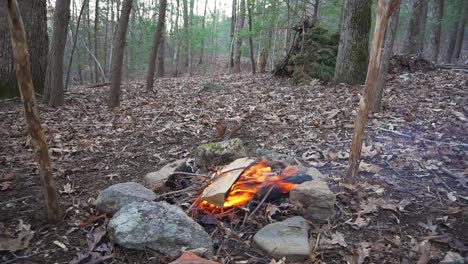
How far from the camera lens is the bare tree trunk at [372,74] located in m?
3.53

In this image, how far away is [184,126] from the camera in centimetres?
696

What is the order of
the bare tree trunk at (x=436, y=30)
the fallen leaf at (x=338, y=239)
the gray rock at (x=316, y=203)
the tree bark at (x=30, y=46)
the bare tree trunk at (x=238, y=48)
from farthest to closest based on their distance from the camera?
the bare tree trunk at (x=238, y=48)
the bare tree trunk at (x=436, y=30)
the tree bark at (x=30, y=46)
the gray rock at (x=316, y=203)
the fallen leaf at (x=338, y=239)

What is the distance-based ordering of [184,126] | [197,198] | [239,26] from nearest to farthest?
1. [197,198]
2. [184,126]
3. [239,26]

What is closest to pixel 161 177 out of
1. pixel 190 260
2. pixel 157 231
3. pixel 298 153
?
pixel 157 231

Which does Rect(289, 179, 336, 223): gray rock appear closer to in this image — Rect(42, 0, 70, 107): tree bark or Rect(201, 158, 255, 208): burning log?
Rect(201, 158, 255, 208): burning log

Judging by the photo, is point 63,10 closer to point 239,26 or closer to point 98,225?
point 98,225

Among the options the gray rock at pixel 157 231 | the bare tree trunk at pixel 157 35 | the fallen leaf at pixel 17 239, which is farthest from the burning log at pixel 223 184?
the bare tree trunk at pixel 157 35

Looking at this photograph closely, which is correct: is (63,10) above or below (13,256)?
above

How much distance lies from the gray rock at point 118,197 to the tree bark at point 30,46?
6.58 m

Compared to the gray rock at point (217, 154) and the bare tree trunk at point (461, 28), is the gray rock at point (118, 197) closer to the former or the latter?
the gray rock at point (217, 154)

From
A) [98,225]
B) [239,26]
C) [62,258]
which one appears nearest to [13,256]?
[62,258]

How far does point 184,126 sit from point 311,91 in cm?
392

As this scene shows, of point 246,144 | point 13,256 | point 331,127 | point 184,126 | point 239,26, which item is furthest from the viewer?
point 239,26

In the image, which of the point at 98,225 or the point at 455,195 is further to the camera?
the point at 455,195
